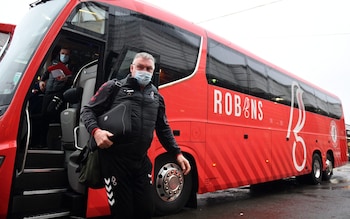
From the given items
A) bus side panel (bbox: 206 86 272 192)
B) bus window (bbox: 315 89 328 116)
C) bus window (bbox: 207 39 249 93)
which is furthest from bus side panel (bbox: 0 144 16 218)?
bus window (bbox: 315 89 328 116)

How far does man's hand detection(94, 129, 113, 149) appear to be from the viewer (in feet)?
7.93

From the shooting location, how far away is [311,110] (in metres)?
10.7

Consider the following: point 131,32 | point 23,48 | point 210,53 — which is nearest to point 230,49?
point 210,53

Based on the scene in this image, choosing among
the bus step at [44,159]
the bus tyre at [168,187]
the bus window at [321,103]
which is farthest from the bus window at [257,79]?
the bus step at [44,159]

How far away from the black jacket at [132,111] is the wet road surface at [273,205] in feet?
9.62

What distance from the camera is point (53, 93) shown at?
5.24 meters

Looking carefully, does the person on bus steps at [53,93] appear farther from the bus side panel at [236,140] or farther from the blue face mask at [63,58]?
the bus side panel at [236,140]

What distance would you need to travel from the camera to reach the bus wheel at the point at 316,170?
10648 mm

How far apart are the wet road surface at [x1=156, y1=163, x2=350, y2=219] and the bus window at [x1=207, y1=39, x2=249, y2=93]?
2390 mm

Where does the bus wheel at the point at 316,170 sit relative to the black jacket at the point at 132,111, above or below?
below

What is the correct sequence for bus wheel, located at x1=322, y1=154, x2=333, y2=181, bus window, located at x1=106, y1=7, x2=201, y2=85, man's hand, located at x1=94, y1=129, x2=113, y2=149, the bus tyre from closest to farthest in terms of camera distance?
man's hand, located at x1=94, y1=129, x2=113, y2=149 → bus window, located at x1=106, y1=7, x2=201, y2=85 → the bus tyre → bus wheel, located at x1=322, y1=154, x2=333, y2=181

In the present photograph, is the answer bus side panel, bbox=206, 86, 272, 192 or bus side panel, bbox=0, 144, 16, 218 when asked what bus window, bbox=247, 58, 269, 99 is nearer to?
bus side panel, bbox=206, 86, 272, 192

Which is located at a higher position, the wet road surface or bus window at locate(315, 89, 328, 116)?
bus window at locate(315, 89, 328, 116)

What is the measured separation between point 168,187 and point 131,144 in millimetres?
2717
